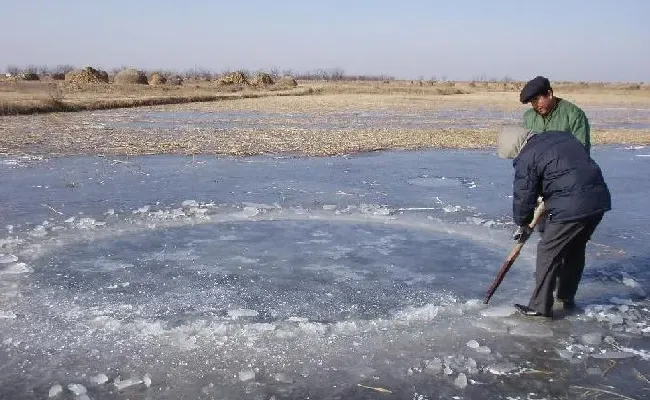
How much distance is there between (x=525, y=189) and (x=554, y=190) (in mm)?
256

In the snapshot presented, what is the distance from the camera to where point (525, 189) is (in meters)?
4.79

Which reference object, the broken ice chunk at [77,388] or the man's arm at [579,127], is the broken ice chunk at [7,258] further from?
the man's arm at [579,127]

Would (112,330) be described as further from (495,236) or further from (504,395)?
(495,236)

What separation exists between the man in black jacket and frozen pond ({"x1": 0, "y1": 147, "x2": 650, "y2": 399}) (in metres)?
0.62

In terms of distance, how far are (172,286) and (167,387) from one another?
2.03m

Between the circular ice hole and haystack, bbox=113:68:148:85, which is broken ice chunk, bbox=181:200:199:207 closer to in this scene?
the circular ice hole

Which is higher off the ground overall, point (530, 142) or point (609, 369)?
point (530, 142)

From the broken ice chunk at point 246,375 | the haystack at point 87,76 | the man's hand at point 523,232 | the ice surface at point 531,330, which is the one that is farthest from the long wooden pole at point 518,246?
the haystack at point 87,76

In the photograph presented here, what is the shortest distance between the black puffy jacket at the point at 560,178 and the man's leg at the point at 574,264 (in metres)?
0.16

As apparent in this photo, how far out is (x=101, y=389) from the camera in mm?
4004

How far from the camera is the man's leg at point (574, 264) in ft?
16.3

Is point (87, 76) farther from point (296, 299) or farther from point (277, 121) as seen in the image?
point (296, 299)

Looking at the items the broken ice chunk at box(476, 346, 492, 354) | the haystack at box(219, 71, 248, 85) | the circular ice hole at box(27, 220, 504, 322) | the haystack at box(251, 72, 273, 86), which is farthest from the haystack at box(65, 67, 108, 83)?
the broken ice chunk at box(476, 346, 492, 354)

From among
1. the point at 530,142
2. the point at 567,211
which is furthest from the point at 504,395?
the point at 530,142
